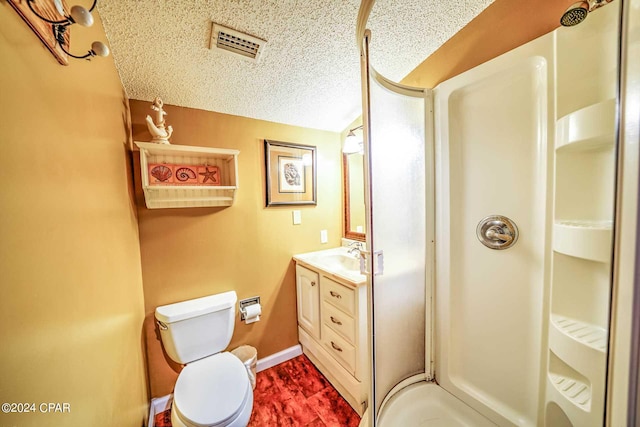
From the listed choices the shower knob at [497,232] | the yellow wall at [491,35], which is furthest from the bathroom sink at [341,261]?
the yellow wall at [491,35]

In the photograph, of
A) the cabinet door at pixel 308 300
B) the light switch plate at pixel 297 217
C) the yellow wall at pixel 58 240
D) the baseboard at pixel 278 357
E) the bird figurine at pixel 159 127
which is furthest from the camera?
the light switch plate at pixel 297 217

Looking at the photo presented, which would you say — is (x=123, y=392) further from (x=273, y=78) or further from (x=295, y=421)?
(x=273, y=78)

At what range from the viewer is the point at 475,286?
1042 mm

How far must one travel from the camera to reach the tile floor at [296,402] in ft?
4.52

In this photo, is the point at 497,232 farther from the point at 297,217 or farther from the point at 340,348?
the point at 297,217

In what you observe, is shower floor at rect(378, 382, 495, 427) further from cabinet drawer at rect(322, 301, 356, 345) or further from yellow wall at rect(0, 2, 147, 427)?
yellow wall at rect(0, 2, 147, 427)

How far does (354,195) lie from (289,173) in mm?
650

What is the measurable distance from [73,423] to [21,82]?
753 millimetres

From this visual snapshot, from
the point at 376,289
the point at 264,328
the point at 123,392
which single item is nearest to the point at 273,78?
the point at 376,289

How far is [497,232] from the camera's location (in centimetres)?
95

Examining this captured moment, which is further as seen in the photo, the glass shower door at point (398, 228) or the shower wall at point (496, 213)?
the glass shower door at point (398, 228)

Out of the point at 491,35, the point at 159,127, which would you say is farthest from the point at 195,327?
the point at 491,35

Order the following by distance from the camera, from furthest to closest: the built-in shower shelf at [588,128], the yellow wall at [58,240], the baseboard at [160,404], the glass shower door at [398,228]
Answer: the baseboard at [160,404], the glass shower door at [398,228], the built-in shower shelf at [588,128], the yellow wall at [58,240]

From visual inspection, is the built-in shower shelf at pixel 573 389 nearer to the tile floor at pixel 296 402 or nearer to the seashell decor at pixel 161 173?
the tile floor at pixel 296 402
